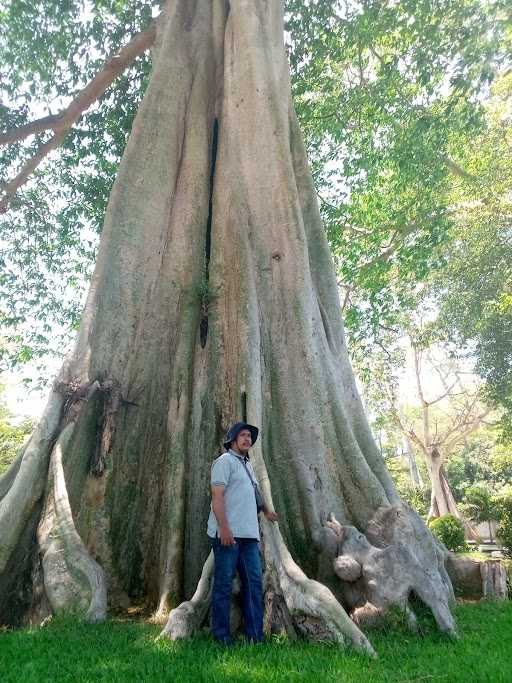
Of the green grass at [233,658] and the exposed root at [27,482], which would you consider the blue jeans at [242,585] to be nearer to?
the green grass at [233,658]

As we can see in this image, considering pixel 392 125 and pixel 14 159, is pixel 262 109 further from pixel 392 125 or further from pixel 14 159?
pixel 14 159

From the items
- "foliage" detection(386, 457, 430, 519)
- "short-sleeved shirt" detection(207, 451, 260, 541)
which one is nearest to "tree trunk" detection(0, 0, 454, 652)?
"short-sleeved shirt" detection(207, 451, 260, 541)

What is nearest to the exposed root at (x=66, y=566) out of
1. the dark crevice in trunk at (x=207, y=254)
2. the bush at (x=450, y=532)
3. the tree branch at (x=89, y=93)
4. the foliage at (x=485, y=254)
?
the dark crevice in trunk at (x=207, y=254)

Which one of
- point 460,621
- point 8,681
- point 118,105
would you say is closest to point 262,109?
point 118,105

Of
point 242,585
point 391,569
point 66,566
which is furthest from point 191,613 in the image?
point 391,569

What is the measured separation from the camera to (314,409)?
17.0ft

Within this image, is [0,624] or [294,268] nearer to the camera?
[0,624]

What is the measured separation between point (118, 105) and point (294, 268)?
620 cm

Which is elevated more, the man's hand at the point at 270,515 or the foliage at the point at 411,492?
the foliage at the point at 411,492

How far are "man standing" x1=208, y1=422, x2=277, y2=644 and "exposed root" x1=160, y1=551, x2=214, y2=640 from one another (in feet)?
0.53

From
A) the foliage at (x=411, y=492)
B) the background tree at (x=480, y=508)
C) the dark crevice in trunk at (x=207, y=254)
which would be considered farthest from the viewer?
the foliage at (x=411, y=492)

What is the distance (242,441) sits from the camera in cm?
405

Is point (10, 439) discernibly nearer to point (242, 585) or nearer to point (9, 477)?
point (9, 477)

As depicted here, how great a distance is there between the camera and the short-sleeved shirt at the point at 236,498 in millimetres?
3799
